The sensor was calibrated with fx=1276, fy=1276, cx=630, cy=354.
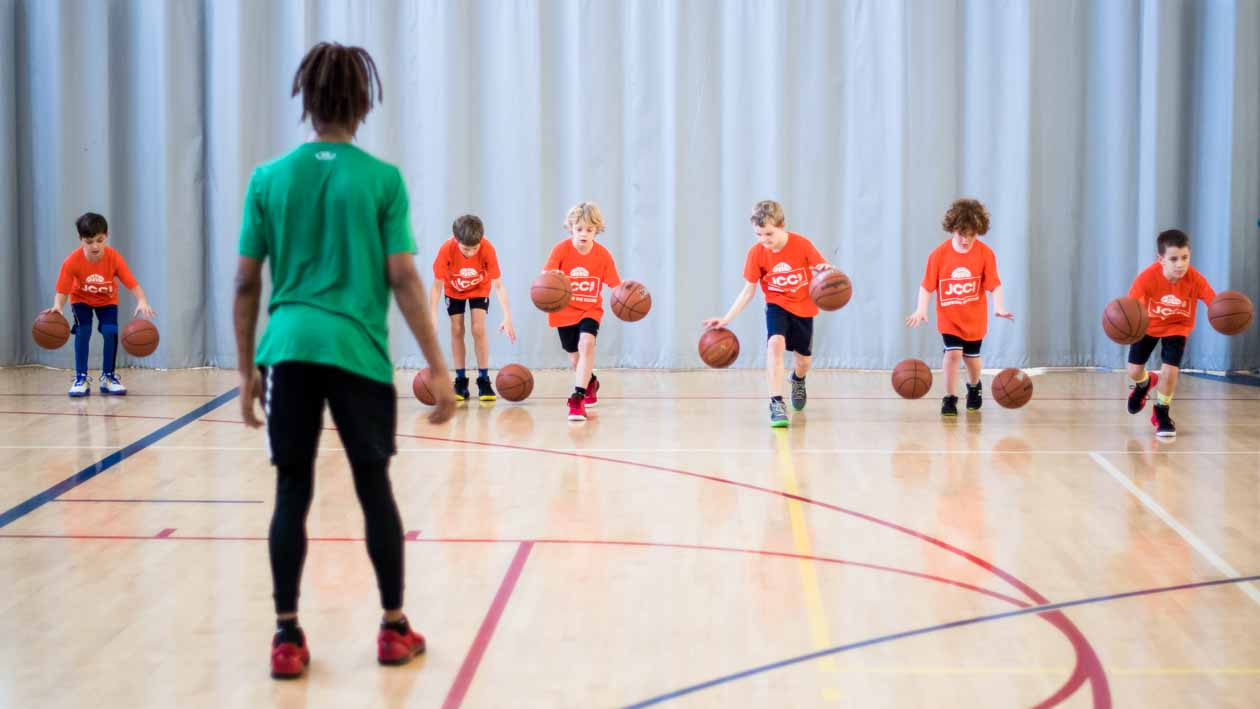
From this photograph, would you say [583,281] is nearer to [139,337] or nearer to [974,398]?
[974,398]

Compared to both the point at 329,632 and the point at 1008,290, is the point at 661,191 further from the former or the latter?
the point at 329,632

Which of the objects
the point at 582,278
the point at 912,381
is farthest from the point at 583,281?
the point at 912,381

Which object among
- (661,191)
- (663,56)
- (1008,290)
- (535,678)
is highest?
(663,56)

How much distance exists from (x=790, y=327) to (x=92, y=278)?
16.3ft

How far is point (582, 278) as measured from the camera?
816 centimetres

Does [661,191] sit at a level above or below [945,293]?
above

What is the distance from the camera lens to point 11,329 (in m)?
11.2

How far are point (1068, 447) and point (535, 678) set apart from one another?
4429 mm

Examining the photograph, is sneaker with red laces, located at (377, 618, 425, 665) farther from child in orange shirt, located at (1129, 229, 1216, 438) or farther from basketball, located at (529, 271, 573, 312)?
child in orange shirt, located at (1129, 229, 1216, 438)

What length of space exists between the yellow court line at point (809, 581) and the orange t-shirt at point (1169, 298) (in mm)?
2531

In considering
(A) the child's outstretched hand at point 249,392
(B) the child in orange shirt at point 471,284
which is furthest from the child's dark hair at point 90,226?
(A) the child's outstretched hand at point 249,392

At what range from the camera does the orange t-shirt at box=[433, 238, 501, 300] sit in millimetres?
8672

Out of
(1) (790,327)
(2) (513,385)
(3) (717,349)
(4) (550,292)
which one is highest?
(4) (550,292)

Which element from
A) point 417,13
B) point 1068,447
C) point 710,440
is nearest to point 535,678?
point 710,440
